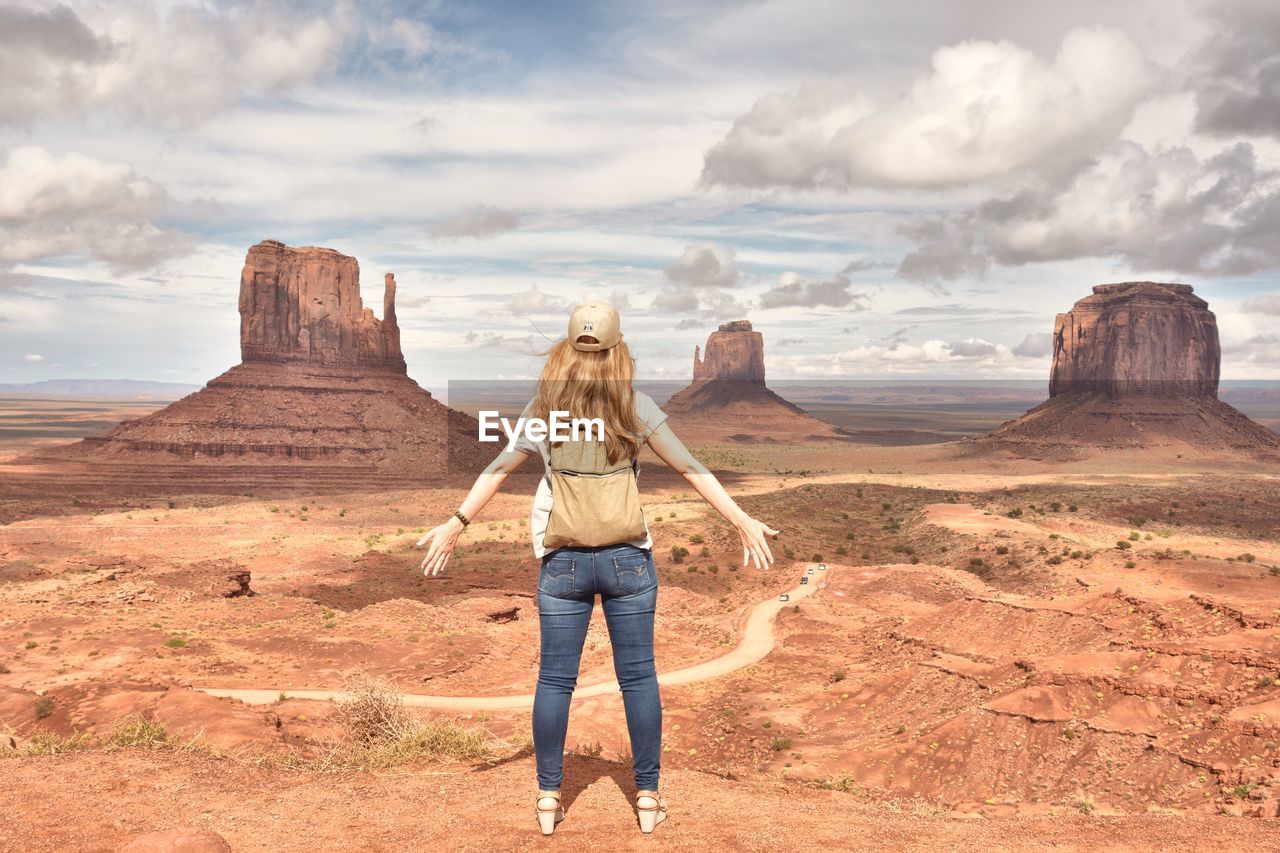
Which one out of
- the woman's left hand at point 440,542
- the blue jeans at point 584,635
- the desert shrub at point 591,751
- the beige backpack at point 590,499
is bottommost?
the desert shrub at point 591,751

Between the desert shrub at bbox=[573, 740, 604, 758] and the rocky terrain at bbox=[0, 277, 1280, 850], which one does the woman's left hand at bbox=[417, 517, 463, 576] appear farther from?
the desert shrub at bbox=[573, 740, 604, 758]

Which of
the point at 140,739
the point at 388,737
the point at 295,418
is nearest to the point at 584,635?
the point at 388,737

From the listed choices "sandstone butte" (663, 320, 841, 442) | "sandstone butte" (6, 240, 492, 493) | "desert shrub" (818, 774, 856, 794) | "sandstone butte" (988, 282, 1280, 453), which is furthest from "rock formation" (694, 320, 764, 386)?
"desert shrub" (818, 774, 856, 794)

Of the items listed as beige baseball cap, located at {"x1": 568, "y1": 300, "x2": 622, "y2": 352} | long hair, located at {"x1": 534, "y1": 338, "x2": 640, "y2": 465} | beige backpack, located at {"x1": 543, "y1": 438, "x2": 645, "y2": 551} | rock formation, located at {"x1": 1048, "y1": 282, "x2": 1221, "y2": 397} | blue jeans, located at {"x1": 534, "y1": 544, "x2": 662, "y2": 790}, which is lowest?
blue jeans, located at {"x1": 534, "y1": 544, "x2": 662, "y2": 790}

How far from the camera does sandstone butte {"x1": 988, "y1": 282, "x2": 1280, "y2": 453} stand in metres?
86.6

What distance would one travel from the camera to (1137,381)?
9425cm

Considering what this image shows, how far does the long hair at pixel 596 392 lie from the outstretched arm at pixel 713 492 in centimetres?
19

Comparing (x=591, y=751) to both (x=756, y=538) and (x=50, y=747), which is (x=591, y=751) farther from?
(x=50, y=747)

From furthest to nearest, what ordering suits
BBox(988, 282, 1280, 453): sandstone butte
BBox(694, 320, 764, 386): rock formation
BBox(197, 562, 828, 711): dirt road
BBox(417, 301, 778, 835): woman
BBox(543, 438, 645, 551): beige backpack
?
1. BBox(694, 320, 764, 386): rock formation
2. BBox(988, 282, 1280, 453): sandstone butte
3. BBox(197, 562, 828, 711): dirt road
4. BBox(417, 301, 778, 835): woman
5. BBox(543, 438, 645, 551): beige backpack

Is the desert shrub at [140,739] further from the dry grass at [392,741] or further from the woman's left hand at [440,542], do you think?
the woman's left hand at [440,542]

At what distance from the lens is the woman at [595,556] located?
4.74m

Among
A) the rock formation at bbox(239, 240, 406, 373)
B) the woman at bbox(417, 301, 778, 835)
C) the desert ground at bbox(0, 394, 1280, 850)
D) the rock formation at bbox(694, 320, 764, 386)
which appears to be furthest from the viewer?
the rock formation at bbox(694, 320, 764, 386)

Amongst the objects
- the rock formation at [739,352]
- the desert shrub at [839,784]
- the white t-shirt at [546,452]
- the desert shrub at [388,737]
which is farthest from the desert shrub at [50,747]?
the rock formation at [739,352]

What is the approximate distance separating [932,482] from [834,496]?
1883 cm
